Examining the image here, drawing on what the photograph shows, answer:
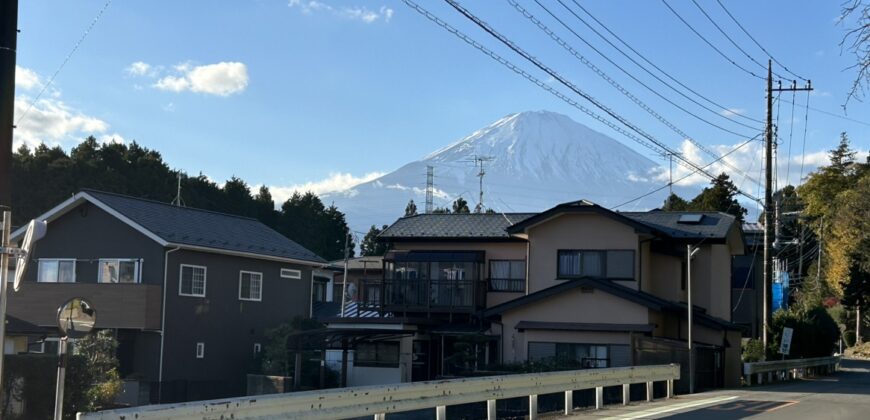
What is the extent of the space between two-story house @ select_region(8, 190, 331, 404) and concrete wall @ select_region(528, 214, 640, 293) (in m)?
11.7

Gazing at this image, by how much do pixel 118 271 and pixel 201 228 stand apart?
4.14 metres

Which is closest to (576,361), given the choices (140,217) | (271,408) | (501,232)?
(501,232)

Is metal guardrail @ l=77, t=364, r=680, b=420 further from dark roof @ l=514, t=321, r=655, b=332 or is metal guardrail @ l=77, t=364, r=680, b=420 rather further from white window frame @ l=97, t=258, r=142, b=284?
white window frame @ l=97, t=258, r=142, b=284

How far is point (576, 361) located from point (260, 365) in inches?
550

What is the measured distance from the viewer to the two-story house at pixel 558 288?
32.9m

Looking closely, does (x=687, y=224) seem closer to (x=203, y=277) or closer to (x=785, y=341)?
(x=785, y=341)

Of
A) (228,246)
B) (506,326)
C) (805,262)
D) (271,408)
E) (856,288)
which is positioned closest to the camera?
(271,408)

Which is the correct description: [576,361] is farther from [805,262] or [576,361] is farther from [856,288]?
[805,262]

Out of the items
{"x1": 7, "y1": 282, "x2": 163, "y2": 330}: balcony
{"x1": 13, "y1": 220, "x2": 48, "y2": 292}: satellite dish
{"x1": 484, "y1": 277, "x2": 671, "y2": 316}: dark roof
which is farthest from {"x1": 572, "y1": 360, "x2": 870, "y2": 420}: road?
{"x1": 7, "y1": 282, "x2": 163, "y2": 330}: balcony

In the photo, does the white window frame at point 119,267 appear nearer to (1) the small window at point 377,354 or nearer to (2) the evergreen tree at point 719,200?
(1) the small window at point 377,354

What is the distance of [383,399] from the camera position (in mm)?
13297

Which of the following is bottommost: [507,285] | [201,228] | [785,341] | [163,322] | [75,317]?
[785,341]

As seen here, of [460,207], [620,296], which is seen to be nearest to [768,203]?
[620,296]

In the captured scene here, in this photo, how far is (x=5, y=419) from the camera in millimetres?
17688
